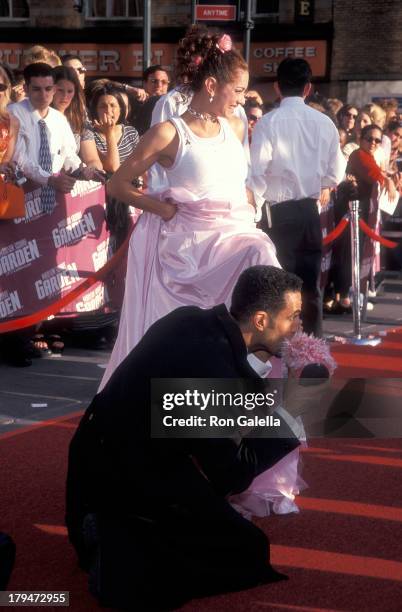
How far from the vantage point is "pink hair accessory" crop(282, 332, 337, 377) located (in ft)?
12.2

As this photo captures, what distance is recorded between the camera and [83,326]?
26.8ft

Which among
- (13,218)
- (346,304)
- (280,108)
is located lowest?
(346,304)

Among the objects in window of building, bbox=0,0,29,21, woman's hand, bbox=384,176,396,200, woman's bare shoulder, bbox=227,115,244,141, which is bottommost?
woman's hand, bbox=384,176,396,200

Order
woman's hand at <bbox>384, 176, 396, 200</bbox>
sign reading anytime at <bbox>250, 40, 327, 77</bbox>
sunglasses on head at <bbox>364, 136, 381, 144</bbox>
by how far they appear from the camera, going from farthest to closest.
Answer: sign reading anytime at <bbox>250, 40, 327, 77</bbox>
woman's hand at <bbox>384, 176, 396, 200</bbox>
sunglasses on head at <bbox>364, 136, 381, 144</bbox>

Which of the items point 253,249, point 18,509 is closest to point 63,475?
point 18,509

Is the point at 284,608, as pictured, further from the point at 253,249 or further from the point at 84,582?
the point at 253,249

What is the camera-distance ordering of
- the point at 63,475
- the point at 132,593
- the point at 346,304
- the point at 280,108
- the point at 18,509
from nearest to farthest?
the point at 132,593
the point at 18,509
the point at 63,475
the point at 280,108
the point at 346,304

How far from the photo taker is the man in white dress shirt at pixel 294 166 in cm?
721

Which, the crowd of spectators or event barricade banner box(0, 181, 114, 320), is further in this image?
the crowd of spectators

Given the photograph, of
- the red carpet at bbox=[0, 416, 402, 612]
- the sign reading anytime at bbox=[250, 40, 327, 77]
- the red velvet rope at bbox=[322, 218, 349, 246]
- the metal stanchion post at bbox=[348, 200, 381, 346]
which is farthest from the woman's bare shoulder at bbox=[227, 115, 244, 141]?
the sign reading anytime at bbox=[250, 40, 327, 77]

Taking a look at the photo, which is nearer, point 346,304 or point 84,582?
point 84,582

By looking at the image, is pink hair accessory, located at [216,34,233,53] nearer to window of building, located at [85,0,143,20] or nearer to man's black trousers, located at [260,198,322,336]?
man's black trousers, located at [260,198,322,336]

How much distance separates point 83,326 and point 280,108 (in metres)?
2.22

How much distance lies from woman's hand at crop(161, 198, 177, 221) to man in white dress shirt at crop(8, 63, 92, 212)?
106 inches
